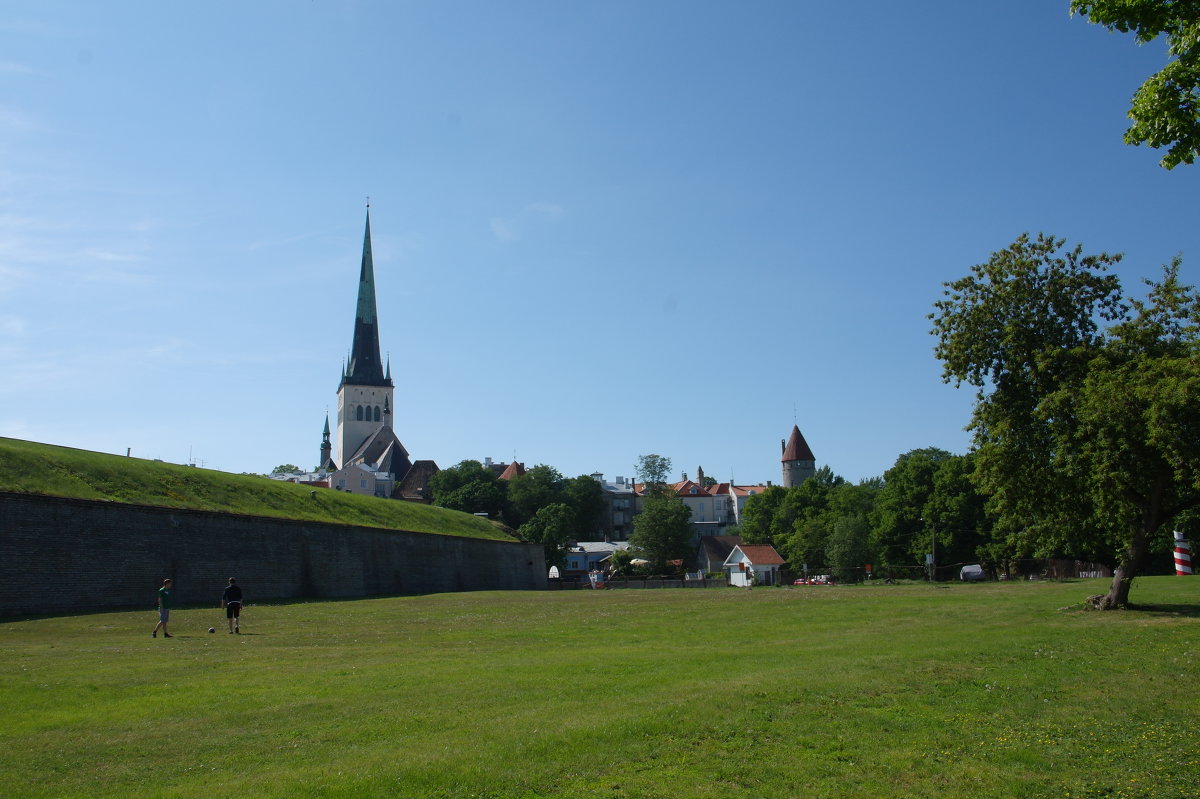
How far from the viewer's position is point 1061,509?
31359 mm

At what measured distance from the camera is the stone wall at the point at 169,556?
105 feet

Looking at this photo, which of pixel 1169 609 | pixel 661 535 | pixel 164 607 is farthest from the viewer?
pixel 661 535

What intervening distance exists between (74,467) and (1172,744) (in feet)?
136

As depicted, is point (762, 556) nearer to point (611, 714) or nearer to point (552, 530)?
point (552, 530)

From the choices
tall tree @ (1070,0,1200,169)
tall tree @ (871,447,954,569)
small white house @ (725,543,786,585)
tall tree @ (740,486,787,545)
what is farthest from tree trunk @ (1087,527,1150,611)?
tall tree @ (740,486,787,545)

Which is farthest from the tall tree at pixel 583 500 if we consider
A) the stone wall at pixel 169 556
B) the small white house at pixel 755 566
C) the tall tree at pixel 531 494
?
the stone wall at pixel 169 556

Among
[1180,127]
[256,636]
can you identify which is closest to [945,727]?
[1180,127]

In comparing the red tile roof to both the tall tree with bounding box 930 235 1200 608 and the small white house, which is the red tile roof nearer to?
the small white house

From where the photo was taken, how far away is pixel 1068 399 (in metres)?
29.2

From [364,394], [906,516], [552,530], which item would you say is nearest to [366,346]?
[364,394]

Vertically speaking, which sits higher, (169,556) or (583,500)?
(583,500)

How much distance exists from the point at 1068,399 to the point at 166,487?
38989 mm

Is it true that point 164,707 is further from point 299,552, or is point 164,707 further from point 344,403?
point 344,403

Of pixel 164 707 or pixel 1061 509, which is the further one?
pixel 1061 509
